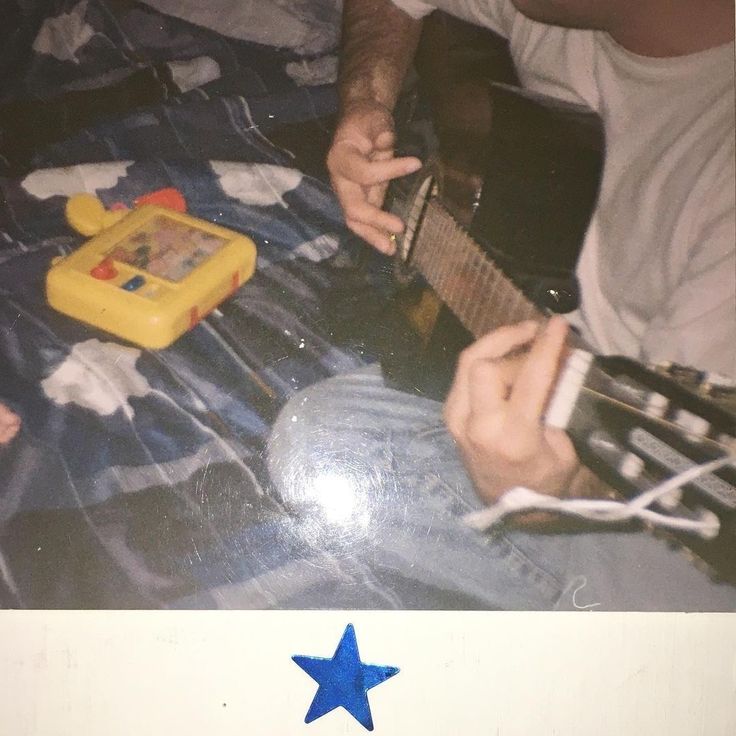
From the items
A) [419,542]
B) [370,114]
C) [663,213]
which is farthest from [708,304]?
[370,114]

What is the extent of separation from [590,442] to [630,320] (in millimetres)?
126

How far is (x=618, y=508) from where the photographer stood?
605 mm

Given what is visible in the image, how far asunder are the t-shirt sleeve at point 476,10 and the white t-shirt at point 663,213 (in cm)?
13

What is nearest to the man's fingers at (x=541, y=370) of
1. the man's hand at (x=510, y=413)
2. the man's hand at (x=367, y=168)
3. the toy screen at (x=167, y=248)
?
the man's hand at (x=510, y=413)

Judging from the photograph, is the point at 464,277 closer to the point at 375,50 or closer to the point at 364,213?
the point at 364,213

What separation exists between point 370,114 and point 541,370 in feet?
1.42

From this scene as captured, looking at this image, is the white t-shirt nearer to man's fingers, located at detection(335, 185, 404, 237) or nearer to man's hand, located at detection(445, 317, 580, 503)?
man's hand, located at detection(445, 317, 580, 503)

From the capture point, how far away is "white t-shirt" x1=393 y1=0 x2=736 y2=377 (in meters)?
0.59

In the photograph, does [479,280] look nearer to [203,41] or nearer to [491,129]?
[491,129]

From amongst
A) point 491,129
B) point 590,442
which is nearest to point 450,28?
point 491,129

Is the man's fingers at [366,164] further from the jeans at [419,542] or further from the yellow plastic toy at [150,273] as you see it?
the jeans at [419,542]

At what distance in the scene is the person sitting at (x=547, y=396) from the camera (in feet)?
1.97

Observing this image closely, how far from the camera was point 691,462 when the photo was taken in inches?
21.8

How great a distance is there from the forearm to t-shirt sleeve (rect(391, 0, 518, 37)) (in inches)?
0.6
